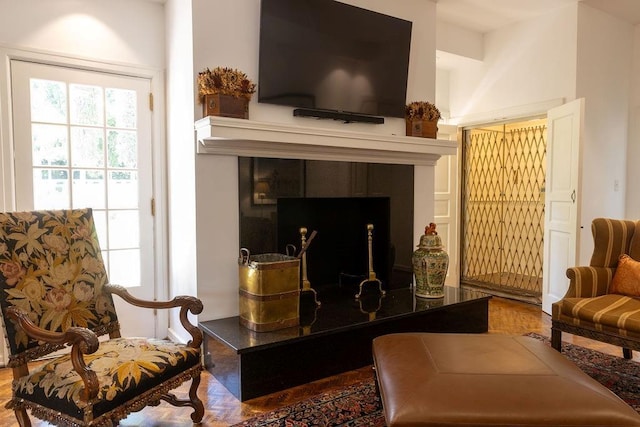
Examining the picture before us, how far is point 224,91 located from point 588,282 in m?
2.49

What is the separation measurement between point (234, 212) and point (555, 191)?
286 centimetres

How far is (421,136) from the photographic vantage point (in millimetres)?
3459

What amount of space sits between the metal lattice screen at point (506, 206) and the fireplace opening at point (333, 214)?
1835 millimetres

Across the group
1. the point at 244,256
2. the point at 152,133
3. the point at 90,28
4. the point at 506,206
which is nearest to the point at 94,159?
the point at 152,133

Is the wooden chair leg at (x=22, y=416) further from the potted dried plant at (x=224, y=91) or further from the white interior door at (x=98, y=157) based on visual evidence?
the potted dried plant at (x=224, y=91)

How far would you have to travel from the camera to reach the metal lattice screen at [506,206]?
5.25 metres

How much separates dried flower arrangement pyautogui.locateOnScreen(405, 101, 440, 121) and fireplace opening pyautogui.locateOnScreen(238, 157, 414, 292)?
41cm

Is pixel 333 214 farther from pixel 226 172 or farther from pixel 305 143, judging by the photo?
pixel 226 172

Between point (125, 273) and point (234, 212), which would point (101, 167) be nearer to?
point (125, 273)

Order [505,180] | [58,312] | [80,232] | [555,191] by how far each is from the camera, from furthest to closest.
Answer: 1. [505,180]
2. [555,191]
3. [80,232]
4. [58,312]

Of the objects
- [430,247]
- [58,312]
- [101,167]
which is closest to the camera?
[58,312]

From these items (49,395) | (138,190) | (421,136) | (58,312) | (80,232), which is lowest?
(49,395)

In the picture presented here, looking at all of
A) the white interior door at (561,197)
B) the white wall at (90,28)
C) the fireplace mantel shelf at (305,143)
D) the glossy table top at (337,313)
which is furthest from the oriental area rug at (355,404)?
the white wall at (90,28)

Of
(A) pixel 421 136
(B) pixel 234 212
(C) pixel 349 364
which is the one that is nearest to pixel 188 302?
(B) pixel 234 212
